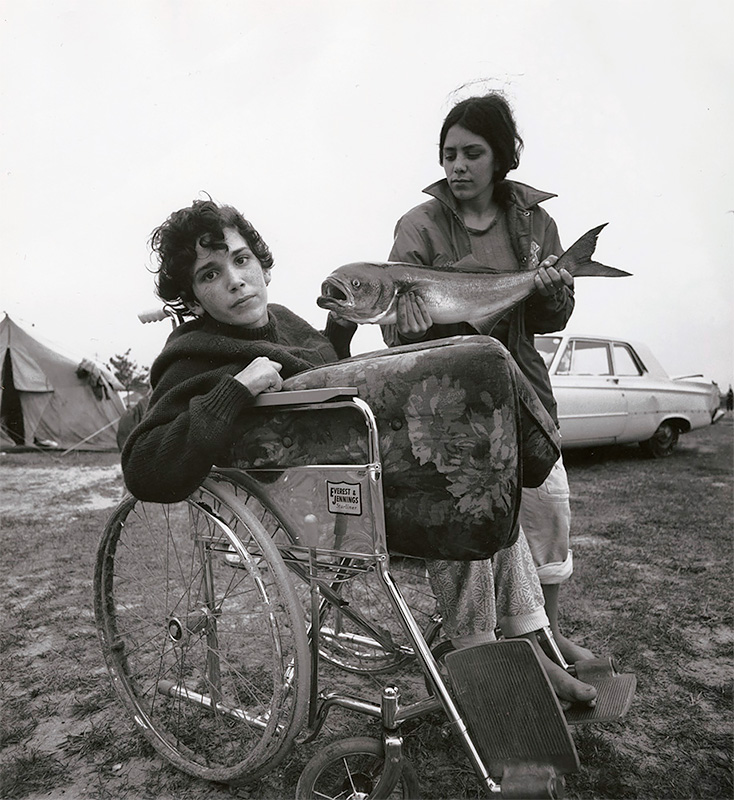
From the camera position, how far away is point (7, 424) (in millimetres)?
11219

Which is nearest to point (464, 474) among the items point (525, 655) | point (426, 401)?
point (426, 401)

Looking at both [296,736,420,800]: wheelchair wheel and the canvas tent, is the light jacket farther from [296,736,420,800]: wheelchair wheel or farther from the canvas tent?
the canvas tent

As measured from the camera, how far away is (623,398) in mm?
7902

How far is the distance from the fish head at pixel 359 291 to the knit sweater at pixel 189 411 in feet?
0.64

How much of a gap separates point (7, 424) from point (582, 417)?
9244 mm

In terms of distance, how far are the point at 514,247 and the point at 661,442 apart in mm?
7374

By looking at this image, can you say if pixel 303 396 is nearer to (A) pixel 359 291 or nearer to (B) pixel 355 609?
(A) pixel 359 291

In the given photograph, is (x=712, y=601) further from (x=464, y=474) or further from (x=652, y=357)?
(x=652, y=357)

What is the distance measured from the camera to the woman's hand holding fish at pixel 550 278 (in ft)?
6.63

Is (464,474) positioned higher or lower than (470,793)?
higher

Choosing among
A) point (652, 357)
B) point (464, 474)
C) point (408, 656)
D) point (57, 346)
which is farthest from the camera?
point (57, 346)

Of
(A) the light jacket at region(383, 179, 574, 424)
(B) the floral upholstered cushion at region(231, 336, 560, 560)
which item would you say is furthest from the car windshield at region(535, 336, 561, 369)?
(B) the floral upholstered cushion at region(231, 336, 560, 560)

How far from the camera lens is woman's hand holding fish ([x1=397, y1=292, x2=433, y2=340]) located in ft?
6.37

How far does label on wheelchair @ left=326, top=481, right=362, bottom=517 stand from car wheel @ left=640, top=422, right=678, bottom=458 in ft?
26.2
